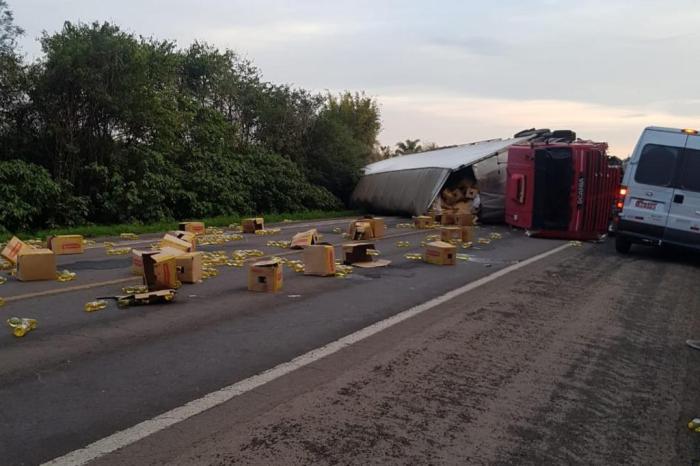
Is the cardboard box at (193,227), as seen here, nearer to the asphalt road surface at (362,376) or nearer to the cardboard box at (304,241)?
the cardboard box at (304,241)

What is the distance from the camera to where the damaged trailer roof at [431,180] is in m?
23.3

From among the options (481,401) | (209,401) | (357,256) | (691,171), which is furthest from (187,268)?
(691,171)

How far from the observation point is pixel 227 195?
24.0 metres

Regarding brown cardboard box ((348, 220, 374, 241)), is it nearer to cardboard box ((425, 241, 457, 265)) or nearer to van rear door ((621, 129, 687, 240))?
cardboard box ((425, 241, 457, 265))

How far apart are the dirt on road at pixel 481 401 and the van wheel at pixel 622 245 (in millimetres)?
6780

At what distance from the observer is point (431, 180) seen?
81.6 ft

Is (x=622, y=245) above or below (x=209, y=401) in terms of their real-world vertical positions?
above

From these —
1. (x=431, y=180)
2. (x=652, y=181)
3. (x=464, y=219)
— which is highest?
(x=652, y=181)

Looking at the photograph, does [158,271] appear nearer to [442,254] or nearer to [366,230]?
[442,254]

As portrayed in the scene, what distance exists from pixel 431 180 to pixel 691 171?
12.5m

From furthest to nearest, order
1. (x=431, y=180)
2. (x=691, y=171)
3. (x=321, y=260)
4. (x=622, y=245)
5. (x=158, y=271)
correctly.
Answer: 1. (x=431, y=180)
2. (x=622, y=245)
3. (x=691, y=171)
4. (x=321, y=260)
5. (x=158, y=271)

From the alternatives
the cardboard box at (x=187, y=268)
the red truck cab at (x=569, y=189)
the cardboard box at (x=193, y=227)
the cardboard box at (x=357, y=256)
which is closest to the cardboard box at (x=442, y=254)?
the cardboard box at (x=357, y=256)

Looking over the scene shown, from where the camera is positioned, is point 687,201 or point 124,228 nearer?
point 687,201

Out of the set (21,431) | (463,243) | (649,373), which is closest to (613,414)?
(649,373)
